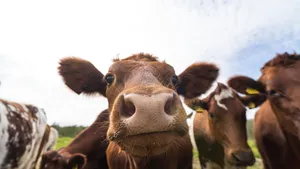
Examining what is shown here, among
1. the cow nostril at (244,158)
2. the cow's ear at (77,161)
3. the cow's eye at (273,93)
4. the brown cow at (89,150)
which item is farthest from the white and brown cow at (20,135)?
the cow's eye at (273,93)

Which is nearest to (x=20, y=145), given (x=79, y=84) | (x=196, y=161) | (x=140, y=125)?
(x=79, y=84)

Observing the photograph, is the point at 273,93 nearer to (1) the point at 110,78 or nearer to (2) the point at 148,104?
(1) the point at 110,78

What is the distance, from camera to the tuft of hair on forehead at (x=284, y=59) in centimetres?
600

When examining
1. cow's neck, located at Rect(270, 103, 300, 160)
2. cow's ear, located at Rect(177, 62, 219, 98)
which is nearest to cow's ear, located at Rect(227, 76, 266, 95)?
cow's neck, located at Rect(270, 103, 300, 160)

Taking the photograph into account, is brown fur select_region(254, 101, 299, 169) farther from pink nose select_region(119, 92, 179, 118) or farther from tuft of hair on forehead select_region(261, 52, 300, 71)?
pink nose select_region(119, 92, 179, 118)

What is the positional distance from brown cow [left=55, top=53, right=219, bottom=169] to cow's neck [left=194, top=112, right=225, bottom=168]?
8.86 feet

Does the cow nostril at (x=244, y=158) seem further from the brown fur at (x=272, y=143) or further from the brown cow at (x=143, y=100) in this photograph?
the brown cow at (x=143, y=100)

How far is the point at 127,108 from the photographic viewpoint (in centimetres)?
283

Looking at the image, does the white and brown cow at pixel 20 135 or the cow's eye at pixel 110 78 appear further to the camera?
the white and brown cow at pixel 20 135

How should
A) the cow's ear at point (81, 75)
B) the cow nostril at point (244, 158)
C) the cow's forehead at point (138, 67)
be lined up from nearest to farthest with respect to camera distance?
the cow's forehead at point (138, 67) < the cow's ear at point (81, 75) < the cow nostril at point (244, 158)

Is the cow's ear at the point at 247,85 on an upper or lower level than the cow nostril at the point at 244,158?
upper

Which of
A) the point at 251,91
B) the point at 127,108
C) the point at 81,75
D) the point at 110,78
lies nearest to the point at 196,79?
the point at 251,91

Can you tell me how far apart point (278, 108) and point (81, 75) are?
3.55 metres

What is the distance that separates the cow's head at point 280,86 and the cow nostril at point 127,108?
3.42 meters
